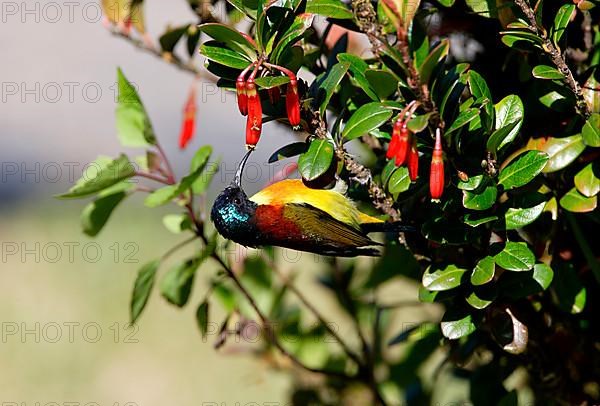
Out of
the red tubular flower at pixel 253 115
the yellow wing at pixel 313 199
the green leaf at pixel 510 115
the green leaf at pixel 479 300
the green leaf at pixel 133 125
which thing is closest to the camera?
the red tubular flower at pixel 253 115

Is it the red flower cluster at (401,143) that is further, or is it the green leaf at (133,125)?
the green leaf at (133,125)

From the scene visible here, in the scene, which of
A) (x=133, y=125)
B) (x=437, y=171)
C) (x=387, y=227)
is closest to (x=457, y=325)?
(x=387, y=227)

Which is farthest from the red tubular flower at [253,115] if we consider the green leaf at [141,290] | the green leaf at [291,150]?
the green leaf at [141,290]

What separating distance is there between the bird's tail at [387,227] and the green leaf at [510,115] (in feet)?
0.93

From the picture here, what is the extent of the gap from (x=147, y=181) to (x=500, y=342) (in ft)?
3.46

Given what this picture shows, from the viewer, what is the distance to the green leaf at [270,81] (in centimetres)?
134

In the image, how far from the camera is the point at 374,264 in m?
2.47

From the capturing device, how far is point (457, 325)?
163 centimetres

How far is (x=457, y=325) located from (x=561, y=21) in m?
0.58

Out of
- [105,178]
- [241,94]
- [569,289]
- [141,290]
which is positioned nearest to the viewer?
[241,94]

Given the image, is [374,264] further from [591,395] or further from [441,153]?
[441,153]

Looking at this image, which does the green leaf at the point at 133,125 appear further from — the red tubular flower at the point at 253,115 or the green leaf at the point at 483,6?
the green leaf at the point at 483,6

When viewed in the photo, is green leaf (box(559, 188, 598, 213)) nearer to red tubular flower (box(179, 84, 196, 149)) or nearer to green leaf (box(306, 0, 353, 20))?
green leaf (box(306, 0, 353, 20))

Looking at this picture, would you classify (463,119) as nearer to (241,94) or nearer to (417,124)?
(417,124)
